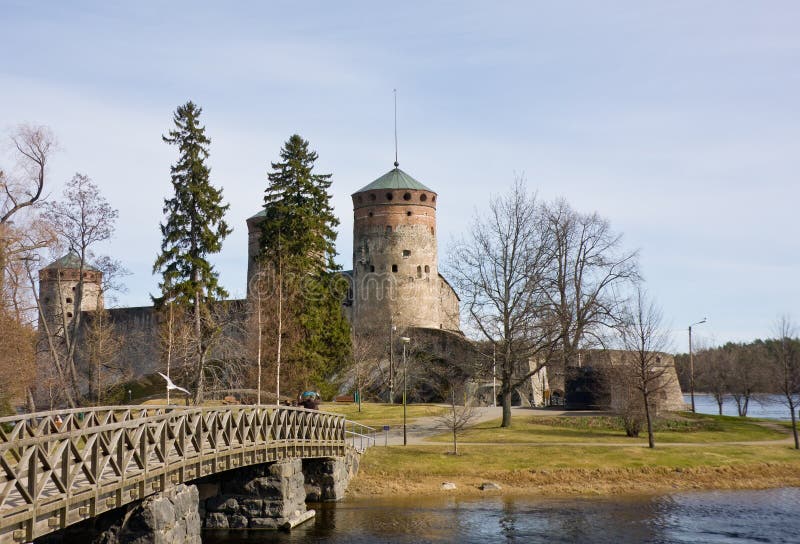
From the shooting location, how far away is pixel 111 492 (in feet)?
47.5

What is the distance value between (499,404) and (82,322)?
32868 mm

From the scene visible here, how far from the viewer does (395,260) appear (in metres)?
63.3

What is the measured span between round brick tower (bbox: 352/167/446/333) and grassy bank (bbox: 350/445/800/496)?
1151 inches

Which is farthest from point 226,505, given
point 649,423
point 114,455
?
point 649,423

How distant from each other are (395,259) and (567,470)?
3380 cm

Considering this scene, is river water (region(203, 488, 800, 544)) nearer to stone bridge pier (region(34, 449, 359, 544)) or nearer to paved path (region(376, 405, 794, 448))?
stone bridge pier (region(34, 449, 359, 544))

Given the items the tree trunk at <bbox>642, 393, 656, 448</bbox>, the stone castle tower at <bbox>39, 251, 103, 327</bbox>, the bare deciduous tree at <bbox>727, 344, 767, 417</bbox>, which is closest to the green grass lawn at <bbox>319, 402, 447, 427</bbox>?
the tree trunk at <bbox>642, 393, 656, 448</bbox>

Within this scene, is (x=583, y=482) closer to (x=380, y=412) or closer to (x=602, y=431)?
(x=602, y=431)

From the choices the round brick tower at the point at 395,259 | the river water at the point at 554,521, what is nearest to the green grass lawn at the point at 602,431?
the river water at the point at 554,521

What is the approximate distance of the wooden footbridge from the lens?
12.1m

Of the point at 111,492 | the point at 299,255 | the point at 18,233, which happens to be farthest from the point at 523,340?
the point at 111,492

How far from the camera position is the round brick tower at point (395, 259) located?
63188 mm

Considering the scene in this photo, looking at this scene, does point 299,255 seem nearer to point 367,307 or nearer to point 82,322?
point 367,307

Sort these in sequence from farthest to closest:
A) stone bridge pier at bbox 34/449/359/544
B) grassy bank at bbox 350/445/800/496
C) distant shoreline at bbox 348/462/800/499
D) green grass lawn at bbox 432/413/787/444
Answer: green grass lawn at bbox 432/413/787/444
grassy bank at bbox 350/445/800/496
distant shoreline at bbox 348/462/800/499
stone bridge pier at bbox 34/449/359/544
